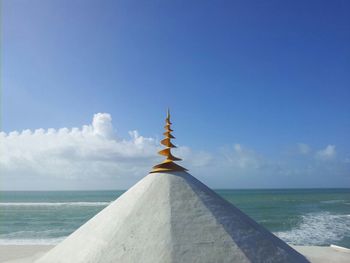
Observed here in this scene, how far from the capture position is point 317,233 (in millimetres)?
24484

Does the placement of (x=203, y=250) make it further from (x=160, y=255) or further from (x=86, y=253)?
(x=86, y=253)

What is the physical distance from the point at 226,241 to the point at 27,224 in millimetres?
31149

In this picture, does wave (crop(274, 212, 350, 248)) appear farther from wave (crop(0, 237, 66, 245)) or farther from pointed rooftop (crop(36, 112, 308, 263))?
pointed rooftop (crop(36, 112, 308, 263))

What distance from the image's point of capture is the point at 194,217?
5879 millimetres

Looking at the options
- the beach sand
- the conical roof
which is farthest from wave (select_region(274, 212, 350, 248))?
the conical roof

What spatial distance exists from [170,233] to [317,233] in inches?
898

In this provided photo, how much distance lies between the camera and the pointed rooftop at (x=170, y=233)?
17.7 feet

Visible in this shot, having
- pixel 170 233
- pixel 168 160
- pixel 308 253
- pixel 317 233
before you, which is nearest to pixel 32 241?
pixel 308 253

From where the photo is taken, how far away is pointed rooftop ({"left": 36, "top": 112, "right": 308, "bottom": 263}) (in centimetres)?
538

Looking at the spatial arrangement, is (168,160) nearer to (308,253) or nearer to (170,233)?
(170,233)

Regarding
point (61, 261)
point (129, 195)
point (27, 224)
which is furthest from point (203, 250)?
point (27, 224)

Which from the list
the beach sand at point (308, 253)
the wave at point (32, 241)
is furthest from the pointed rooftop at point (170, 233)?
the wave at point (32, 241)

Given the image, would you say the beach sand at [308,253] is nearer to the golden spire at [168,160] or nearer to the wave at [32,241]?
the wave at [32,241]

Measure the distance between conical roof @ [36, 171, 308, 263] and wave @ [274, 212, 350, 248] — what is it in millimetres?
17401
